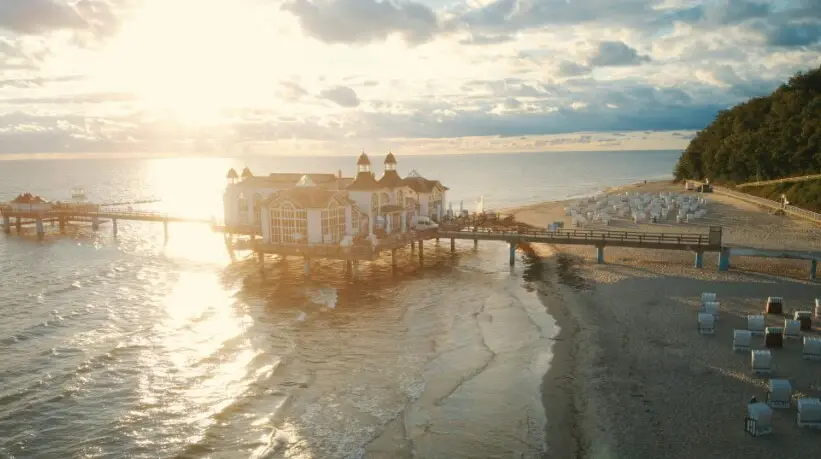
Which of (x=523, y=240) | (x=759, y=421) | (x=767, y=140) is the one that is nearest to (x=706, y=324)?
(x=759, y=421)

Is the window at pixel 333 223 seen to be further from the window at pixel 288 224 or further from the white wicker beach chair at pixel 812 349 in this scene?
the white wicker beach chair at pixel 812 349

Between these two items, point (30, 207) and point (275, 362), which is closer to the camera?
point (275, 362)

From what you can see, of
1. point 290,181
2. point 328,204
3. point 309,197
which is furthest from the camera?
point 290,181

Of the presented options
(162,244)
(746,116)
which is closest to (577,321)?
(162,244)

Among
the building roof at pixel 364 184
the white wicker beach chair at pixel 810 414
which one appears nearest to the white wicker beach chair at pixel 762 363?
the white wicker beach chair at pixel 810 414

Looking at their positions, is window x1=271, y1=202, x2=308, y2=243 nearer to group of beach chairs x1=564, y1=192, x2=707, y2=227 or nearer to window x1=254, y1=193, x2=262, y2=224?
window x1=254, y1=193, x2=262, y2=224

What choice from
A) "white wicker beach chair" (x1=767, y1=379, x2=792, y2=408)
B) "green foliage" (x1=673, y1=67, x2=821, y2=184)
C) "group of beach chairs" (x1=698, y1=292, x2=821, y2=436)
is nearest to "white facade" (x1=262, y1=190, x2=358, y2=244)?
"group of beach chairs" (x1=698, y1=292, x2=821, y2=436)

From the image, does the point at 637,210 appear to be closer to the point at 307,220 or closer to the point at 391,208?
the point at 391,208
